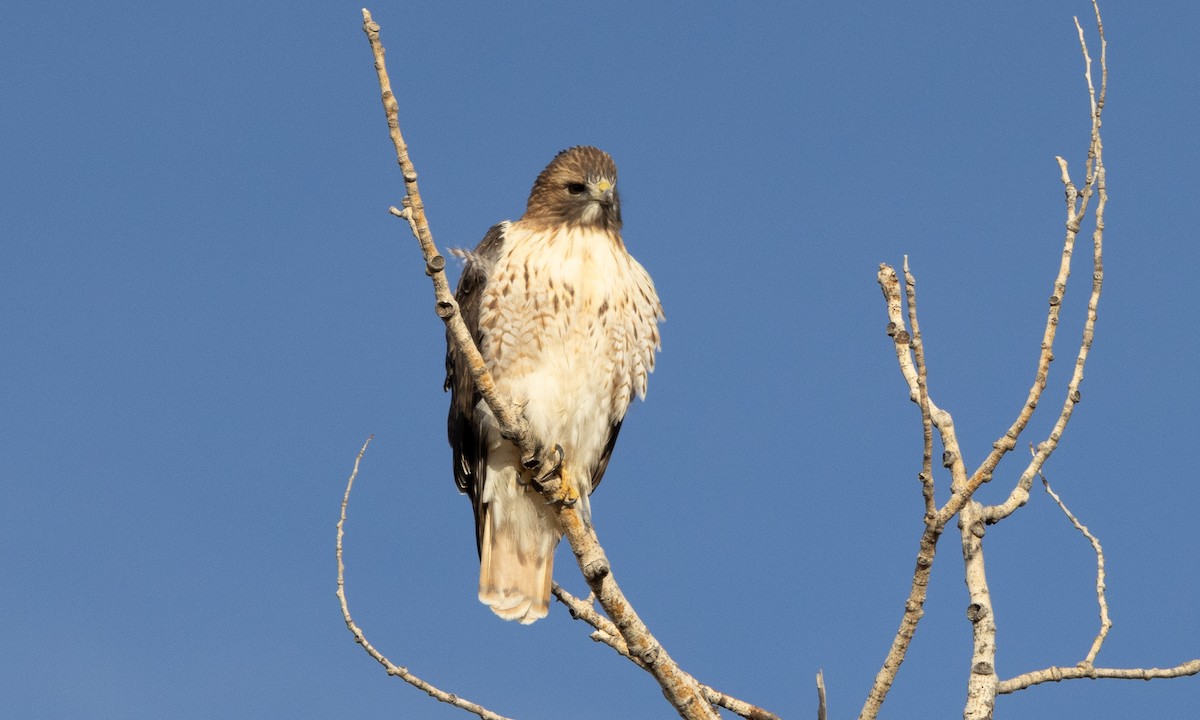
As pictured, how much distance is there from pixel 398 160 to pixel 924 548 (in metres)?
1.79

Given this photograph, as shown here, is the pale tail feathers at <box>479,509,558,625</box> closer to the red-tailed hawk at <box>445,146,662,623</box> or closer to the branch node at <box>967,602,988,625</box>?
the red-tailed hawk at <box>445,146,662,623</box>

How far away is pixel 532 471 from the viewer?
5191 millimetres

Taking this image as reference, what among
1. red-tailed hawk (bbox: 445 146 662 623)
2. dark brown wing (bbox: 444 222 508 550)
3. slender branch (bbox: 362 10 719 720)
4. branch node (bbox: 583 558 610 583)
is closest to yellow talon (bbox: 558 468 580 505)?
slender branch (bbox: 362 10 719 720)

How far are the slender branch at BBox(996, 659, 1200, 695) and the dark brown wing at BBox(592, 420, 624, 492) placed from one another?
2274 millimetres

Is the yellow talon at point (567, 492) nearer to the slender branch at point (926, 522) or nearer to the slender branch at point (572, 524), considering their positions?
the slender branch at point (572, 524)

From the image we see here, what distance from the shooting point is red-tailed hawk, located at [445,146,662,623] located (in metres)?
5.60

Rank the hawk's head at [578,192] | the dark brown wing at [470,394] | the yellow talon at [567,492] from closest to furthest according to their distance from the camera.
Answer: the yellow talon at [567,492], the dark brown wing at [470,394], the hawk's head at [578,192]

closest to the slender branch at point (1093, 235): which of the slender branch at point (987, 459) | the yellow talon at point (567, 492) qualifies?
the slender branch at point (987, 459)

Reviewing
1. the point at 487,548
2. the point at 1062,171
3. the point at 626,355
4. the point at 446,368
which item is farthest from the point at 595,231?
the point at 1062,171

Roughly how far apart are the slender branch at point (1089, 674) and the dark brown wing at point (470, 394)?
249 cm

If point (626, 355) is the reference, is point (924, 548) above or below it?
below

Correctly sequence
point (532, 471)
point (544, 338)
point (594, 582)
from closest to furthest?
point (594, 582), point (532, 471), point (544, 338)

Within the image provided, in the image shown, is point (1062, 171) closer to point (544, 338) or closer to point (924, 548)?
point (924, 548)

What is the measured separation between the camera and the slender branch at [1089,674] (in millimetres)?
4219
